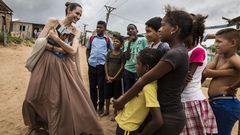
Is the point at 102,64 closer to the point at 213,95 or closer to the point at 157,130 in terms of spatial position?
the point at 213,95

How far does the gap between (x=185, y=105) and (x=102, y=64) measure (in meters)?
3.58

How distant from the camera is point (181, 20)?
8.71ft

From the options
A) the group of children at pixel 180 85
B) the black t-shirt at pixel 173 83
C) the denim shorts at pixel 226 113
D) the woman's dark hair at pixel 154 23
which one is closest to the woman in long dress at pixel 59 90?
the woman's dark hair at pixel 154 23

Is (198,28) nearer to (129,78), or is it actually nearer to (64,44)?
(64,44)

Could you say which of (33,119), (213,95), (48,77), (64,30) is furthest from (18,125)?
(213,95)

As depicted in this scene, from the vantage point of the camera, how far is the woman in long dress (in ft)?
14.9

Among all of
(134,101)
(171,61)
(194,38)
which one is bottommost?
(134,101)

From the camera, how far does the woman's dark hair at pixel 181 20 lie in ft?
8.71

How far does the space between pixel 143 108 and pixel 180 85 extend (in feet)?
1.06

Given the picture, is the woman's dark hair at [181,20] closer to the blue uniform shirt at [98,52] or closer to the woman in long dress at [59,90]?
the woman in long dress at [59,90]

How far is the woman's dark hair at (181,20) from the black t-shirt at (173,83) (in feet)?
0.62

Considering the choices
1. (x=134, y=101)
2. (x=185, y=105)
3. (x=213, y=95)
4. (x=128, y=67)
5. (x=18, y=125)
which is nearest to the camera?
(x=134, y=101)

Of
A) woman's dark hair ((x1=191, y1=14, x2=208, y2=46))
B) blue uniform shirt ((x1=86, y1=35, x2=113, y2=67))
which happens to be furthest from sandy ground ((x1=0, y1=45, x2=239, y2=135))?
woman's dark hair ((x1=191, y1=14, x2=208, y2=46))

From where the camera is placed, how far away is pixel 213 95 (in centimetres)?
364
